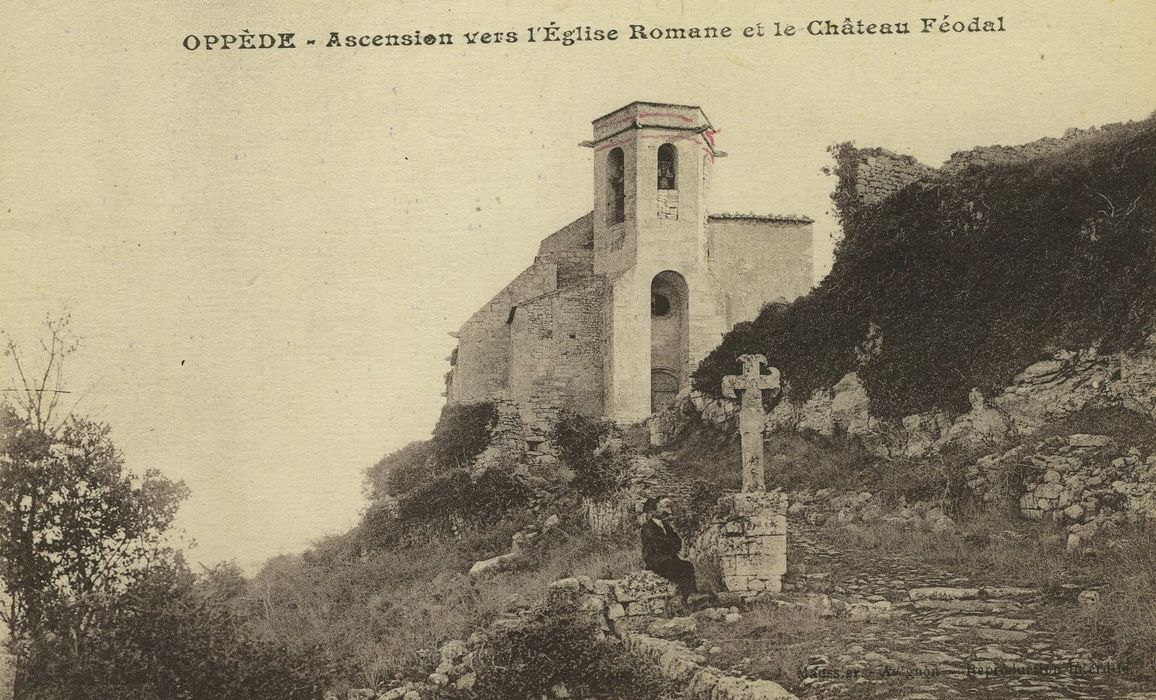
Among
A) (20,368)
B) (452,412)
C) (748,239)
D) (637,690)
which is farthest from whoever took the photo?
(748,239)

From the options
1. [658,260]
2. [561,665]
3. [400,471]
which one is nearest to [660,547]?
[561,665]

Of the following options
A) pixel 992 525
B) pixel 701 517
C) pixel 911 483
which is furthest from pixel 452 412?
pixel 992 525

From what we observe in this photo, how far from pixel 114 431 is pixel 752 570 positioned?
7402 mm

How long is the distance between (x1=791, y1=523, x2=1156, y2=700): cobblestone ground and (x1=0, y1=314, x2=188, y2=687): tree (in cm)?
690

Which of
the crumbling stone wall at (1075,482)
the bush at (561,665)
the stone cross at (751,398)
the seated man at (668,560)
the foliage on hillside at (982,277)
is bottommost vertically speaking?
the bush at (561,665)

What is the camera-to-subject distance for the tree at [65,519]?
859 cm

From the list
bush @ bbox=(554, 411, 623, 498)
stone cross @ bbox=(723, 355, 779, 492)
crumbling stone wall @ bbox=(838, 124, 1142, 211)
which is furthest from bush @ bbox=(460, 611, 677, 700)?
crumbling stone wall @ bbox=(838, 124, 1142, 211)

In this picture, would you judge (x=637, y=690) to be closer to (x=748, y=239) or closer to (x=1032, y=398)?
(x=1032, y=398)

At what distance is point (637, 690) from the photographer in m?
7.84

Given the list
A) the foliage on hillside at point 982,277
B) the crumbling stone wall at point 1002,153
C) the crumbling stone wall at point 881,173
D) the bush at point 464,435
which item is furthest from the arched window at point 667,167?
the bush at point 464,435

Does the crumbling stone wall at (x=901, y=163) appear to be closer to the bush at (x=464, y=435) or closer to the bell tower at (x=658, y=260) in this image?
the bell tower at (x=658, y=260)

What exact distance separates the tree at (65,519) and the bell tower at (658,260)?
15.8 metres

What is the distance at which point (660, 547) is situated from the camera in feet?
33.0

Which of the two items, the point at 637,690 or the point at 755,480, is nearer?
the point at 637,690
